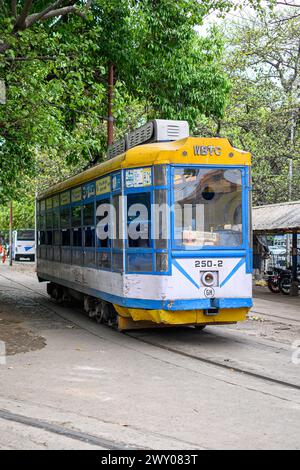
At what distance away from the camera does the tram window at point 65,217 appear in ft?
47.9

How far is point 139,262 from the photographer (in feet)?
34.0

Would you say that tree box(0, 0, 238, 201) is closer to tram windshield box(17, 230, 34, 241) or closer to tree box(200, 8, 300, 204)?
tree box(200, 8, 300, 204)

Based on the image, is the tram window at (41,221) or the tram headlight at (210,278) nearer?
the tram headlight at (210,278)

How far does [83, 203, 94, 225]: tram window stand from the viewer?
12508 mm

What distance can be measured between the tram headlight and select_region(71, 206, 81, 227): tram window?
169 inches

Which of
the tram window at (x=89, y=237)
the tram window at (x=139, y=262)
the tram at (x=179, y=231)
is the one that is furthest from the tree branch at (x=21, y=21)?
the tram window at (x=139, y=262)

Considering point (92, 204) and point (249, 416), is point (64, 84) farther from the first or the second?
point (249, 416)

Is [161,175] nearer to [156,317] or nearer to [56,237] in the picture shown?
[156,317]

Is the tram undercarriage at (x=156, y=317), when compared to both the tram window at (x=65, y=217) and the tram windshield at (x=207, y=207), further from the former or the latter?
the tram window at (x=65, y=217)

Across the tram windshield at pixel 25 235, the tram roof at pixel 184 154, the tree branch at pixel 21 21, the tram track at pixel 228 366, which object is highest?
the tree branch at pixel 21 21

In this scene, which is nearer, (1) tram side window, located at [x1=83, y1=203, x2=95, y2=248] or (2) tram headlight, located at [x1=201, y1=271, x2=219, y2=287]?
(2) tram headlight, located at [x1=201, y1=271, x2=219, y2=287]

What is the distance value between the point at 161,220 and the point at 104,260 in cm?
207

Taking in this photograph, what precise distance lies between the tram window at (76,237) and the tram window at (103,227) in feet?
4.67

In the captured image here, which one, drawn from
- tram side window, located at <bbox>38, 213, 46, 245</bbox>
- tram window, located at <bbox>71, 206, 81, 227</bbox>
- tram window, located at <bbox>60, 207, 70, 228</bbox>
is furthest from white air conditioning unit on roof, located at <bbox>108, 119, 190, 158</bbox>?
tram side window, located at <bbox>38, 213, 46, 245</bbox>
